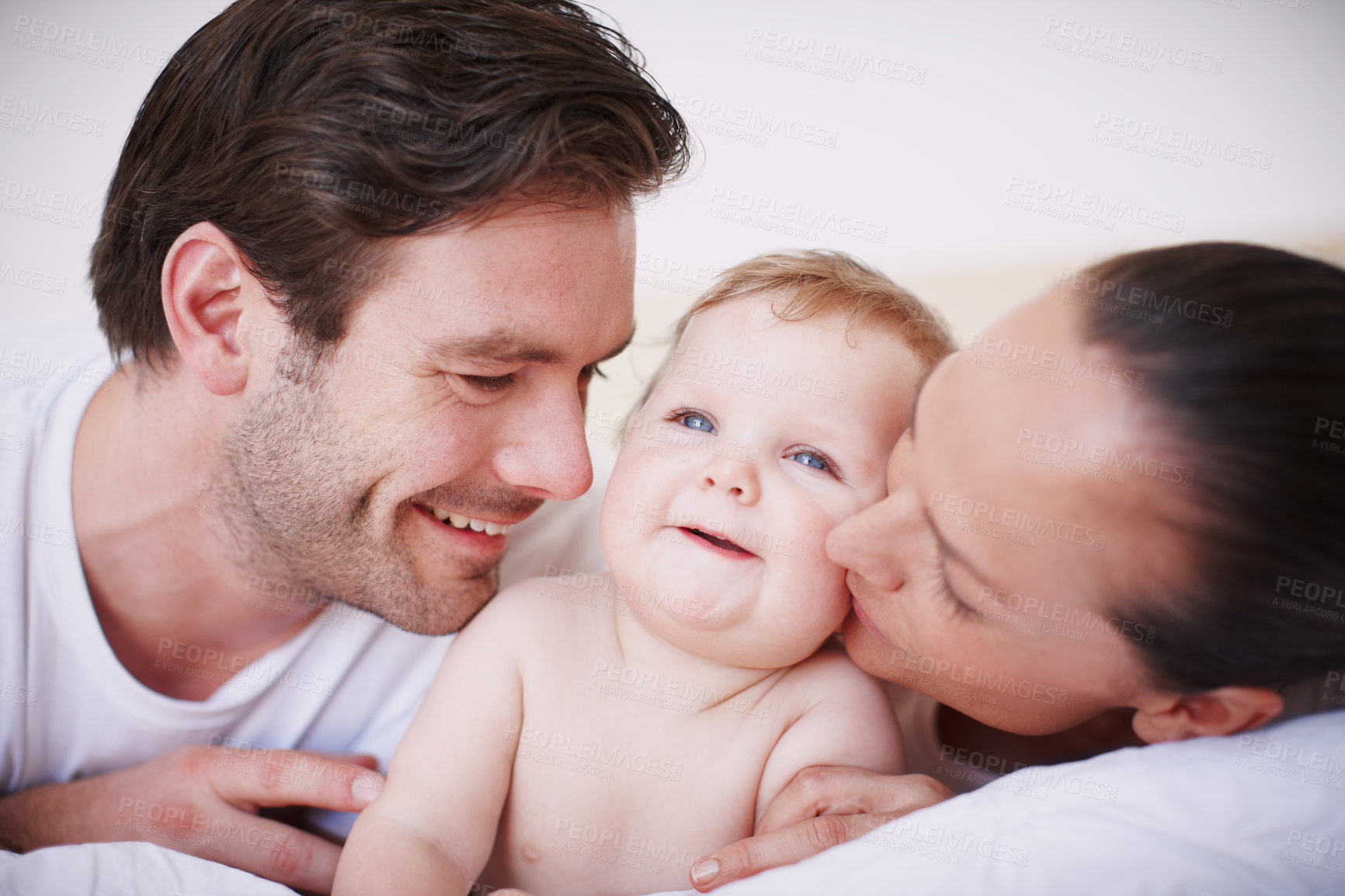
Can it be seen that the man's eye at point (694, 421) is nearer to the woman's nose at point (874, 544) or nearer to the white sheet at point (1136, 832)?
the woman's nose at point (874, 544)

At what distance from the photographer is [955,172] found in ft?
6.02

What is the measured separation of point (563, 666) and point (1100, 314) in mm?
815

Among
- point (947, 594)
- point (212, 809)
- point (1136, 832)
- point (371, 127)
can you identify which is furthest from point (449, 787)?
point (371, 127)

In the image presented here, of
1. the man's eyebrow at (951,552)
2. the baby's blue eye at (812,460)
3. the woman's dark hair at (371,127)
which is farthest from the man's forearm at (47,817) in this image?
the man's eyebrow at (951,552)

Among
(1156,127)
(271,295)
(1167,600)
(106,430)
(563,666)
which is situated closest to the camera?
(1167,600)

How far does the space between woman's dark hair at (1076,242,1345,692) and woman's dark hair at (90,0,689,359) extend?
0.77 metres

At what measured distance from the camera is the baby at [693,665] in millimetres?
1040

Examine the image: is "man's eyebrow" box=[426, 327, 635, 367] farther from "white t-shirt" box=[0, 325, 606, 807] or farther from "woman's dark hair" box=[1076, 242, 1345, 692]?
"woman's dark hair" box=[1076, 242, 1345, 692]

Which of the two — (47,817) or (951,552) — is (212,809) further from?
(951,552)

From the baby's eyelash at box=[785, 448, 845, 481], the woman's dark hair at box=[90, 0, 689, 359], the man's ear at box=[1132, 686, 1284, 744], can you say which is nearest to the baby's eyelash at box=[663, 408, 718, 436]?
the baby's eyelash at box=[785, 448, 845, 481]

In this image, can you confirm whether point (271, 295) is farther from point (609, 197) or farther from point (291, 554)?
point (609, 197)

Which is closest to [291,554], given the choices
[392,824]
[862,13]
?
[392,824]

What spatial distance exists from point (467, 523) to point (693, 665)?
0.49 meters

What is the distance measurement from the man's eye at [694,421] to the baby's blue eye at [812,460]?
12 cm
